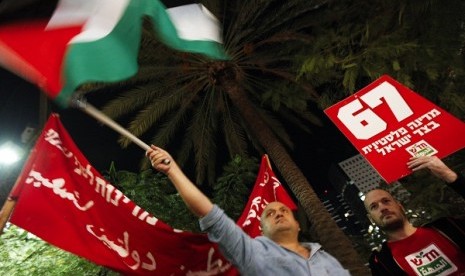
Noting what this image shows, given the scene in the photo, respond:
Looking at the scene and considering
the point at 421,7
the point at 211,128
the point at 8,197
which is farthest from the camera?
the point at 211,128

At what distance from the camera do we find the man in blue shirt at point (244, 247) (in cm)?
313

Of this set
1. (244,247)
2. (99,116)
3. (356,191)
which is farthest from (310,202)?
(356,191)

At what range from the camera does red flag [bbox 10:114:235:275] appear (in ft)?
12.9

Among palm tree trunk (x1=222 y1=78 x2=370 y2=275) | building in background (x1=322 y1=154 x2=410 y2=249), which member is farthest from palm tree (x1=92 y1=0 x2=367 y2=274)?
building in background (x1=322 y1=154 x2=410 y2=249)

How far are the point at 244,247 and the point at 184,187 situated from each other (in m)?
0.61

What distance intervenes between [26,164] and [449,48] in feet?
16.8

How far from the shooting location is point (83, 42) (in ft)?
11.3

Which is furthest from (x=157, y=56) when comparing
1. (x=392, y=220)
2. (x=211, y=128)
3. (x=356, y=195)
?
(x=356, y=195)

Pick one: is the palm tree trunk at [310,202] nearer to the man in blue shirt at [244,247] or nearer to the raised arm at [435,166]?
the raised arm at [435,166]

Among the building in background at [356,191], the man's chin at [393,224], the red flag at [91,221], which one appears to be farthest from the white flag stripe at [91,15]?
the building in background at [356,191]

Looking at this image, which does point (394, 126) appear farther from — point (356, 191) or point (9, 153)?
point (356, 191)

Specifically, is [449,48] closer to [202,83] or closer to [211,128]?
[202,83]

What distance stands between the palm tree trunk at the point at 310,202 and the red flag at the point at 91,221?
285 cm

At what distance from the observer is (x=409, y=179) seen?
307 inches
